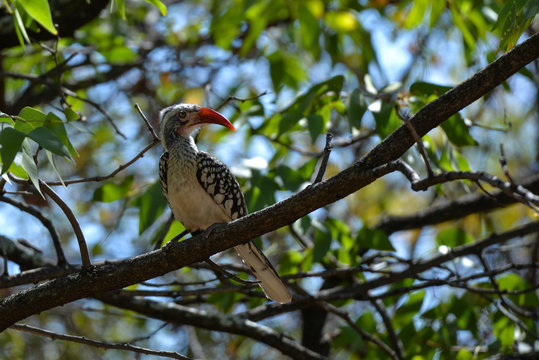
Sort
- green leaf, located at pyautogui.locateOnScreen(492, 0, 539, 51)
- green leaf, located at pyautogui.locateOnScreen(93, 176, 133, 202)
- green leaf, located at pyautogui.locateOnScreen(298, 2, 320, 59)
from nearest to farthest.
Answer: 1. green leaf, located at pyautogui.locateOnScreen(492, 0, 539, 51)
2. green leaf, located at pyautogui.locateOnScreen(93, 176, 133, 202)
3. green leaf, located at pyautogui.locateOnScreen(298, 2, 320, 59)

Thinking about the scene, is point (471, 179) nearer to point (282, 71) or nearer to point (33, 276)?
point (33, 276)

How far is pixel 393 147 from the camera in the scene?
2.96m

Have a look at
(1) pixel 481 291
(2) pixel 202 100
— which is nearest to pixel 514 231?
(1) pixel 481 291

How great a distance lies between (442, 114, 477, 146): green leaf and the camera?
13.8 ft

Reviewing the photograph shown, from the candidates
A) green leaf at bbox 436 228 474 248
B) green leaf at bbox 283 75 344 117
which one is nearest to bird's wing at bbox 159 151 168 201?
green leaf at bbox 283 75 344 117

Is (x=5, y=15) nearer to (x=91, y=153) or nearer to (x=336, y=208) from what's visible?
(x=91, y=153)

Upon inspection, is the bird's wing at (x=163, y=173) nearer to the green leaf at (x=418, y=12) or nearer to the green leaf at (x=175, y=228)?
the green leaf at (x=175, y=228)

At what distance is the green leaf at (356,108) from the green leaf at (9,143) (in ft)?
7.01

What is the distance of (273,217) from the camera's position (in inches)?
119

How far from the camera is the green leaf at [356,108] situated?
3.99 meters

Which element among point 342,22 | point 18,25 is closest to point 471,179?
point 18,25

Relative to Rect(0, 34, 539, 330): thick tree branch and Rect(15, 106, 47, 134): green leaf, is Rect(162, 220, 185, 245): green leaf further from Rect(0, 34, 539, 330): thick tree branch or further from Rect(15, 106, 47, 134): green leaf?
Rect(15, 106, 47, 134): green leaf

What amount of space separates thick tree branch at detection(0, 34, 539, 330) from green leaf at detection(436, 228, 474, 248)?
2291 millimetres

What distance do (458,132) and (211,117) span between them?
6.14ft
